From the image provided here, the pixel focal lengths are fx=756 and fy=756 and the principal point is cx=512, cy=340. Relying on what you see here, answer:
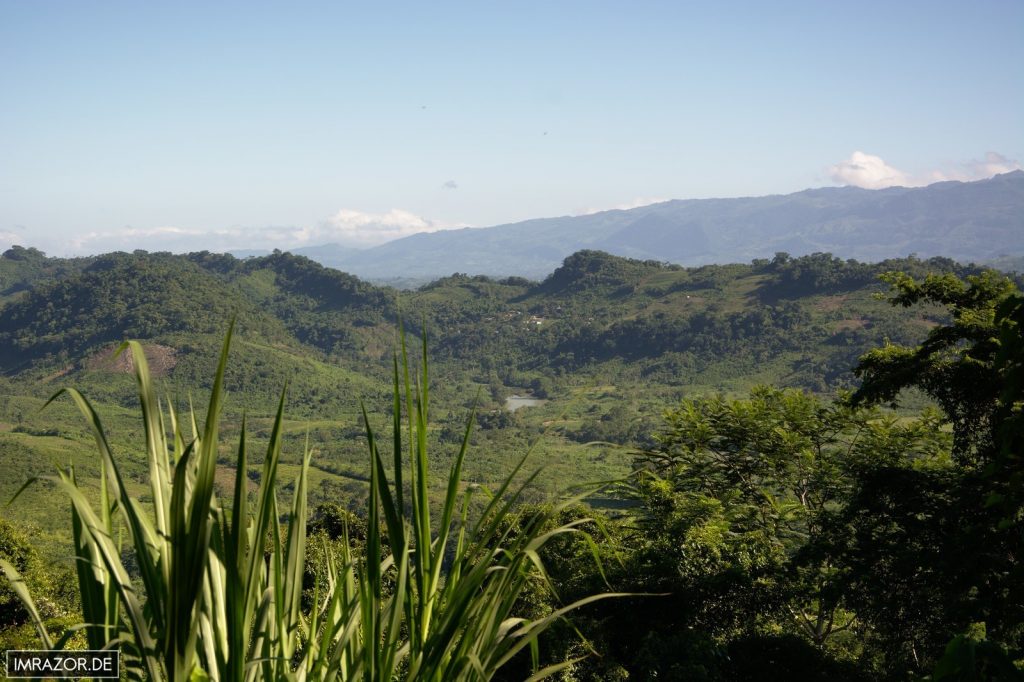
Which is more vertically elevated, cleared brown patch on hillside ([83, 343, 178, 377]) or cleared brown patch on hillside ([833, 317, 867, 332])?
cleared brown patch on hillside ([83, 343, 178, 377])

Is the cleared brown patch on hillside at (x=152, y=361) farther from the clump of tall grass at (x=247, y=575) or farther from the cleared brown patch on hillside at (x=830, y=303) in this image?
the clump of tall grass at (x=247, y=575)

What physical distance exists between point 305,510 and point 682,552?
689cm

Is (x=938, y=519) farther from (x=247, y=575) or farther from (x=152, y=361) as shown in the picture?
(x=152, y=361)

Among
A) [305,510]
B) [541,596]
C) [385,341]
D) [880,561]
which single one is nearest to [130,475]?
[541,596]

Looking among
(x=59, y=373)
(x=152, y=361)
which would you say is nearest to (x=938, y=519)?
(x=152, y=361)

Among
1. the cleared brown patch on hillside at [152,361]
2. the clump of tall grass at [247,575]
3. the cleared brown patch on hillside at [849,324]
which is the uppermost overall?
the clump of tall grass at [247,575]

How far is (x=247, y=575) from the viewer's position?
1.32 metres

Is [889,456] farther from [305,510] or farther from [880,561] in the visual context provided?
[305,510]

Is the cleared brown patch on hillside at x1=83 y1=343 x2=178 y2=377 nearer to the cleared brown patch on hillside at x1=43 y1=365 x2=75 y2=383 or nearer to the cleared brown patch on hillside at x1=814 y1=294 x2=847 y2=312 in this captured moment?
the cleared brown patch on hillside at x1=43 y1=365 x2=75 y2=383

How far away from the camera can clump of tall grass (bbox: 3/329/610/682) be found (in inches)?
47.3

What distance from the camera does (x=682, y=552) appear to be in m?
7.79

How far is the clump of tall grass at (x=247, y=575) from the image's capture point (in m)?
1.20

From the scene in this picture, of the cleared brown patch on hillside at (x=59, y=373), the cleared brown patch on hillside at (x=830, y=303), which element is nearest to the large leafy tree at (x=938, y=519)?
the cleared brown patch on hillside at (x=830, y=303)

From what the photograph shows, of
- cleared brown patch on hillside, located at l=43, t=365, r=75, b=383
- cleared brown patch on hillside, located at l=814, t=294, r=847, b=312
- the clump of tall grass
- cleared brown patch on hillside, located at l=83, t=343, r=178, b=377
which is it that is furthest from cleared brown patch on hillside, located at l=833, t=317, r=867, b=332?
cleared brown patch on hillside, located at l=43, t=365, r=75, b=383
